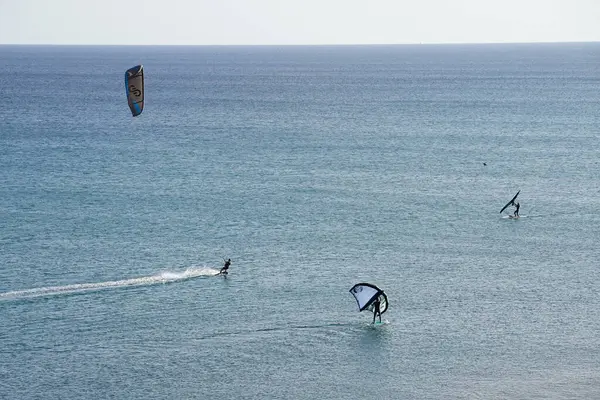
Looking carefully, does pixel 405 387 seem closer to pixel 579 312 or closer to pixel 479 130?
pixel 579 312

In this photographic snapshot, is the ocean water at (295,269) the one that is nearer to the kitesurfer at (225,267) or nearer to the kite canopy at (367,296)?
the kitesurfer at (225,267)

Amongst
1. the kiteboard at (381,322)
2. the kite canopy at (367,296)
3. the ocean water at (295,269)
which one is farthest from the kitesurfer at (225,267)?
the kiteboard at (381,322)

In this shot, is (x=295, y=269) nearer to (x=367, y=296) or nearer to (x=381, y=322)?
(x=381, y=322)

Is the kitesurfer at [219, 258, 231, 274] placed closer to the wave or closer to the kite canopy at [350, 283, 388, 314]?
the wave

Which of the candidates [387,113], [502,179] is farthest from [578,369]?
[387,113]

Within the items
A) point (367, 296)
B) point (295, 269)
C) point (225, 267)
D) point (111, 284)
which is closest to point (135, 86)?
point (111, 284)

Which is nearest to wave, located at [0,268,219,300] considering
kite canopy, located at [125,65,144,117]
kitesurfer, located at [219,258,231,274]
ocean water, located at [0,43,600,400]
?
ocean water, located at [0,43,600,400]
